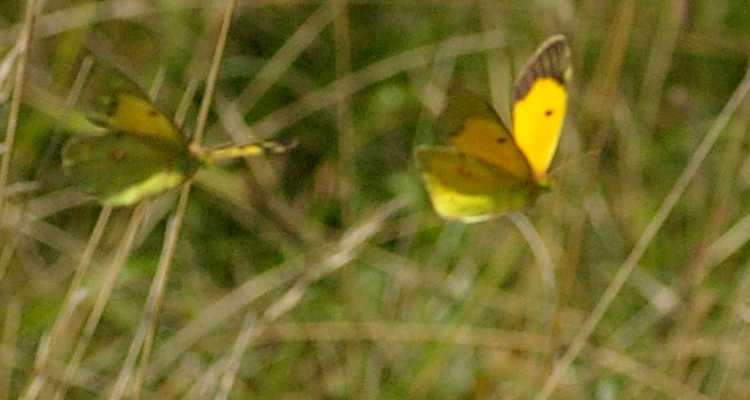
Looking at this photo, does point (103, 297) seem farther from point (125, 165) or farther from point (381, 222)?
point (381, 222)

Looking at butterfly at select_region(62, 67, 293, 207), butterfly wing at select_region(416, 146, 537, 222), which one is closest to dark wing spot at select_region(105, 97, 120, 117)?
butterfly at select_region(62, 67, 293, 207)

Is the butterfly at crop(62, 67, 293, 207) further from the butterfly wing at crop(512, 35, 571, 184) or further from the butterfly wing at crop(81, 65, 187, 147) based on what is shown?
the butterfly wing at crop(512, 35, 571, 184)

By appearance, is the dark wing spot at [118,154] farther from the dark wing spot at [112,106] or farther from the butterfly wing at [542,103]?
the butterfly wing at [542,103]

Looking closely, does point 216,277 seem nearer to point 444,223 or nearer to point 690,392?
point 444,223

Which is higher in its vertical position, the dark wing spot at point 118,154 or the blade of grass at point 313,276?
the dark wing spot at point 118,154

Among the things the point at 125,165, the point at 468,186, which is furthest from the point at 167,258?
the point at 468,186

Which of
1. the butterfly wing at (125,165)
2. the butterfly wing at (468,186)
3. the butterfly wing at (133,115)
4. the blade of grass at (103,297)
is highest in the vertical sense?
the butterfly wing at (133,115)

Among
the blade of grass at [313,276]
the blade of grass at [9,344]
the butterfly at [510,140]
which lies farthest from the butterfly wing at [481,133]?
the blade of grass at [9,344]
